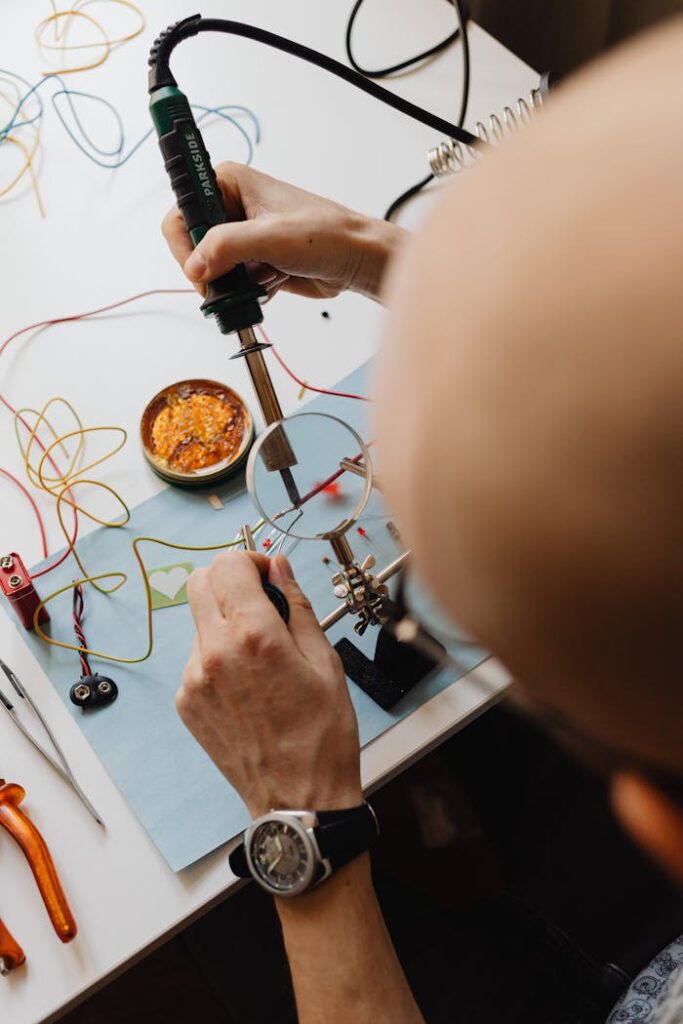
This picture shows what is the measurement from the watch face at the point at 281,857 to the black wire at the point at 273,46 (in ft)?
2.40

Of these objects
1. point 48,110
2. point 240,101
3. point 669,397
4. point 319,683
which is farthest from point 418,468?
point 48,110

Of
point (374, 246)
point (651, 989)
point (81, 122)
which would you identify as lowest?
point (651, 989)

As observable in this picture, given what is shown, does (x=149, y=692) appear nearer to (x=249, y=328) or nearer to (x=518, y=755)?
(x=249, y=328)

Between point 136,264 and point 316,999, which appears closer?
point 316,999

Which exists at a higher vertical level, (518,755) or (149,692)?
(149,692)

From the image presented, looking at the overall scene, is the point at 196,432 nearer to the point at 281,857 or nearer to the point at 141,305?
the point at 141,305

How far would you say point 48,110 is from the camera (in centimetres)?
123

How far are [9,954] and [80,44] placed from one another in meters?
1.33

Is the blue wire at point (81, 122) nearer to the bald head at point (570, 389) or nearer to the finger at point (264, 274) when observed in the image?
the finger at point (264, 274)

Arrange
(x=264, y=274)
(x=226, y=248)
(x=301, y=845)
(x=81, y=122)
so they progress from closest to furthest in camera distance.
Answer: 1. (x=301, y=845)
2. (x=226, y=248)
3. (x=264, y=274)
4. (x=81, y=122)

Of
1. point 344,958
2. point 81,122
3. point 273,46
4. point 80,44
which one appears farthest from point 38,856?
point 80,44

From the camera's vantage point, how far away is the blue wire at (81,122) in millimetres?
1159

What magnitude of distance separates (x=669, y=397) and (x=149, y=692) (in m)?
0.68

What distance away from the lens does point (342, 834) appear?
642 millimetres
